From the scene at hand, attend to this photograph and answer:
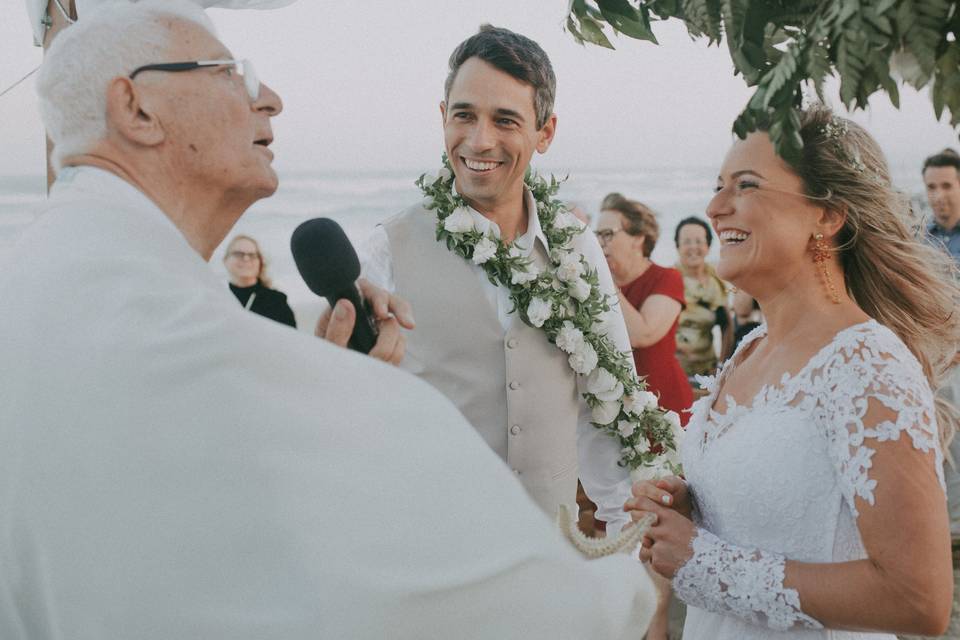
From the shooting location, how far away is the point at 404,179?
62.6 ft

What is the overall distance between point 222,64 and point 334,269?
51 cm

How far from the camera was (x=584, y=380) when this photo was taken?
10.1 feet

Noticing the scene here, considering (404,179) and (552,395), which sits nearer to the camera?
(552,395)

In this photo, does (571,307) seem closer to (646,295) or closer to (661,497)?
(661,497)

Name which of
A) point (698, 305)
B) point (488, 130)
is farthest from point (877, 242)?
point (698, 305)

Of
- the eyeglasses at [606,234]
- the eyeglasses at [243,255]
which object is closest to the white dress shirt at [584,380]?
the eyeglasses at [606,234]

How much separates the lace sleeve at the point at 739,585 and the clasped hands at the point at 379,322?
2.79ft

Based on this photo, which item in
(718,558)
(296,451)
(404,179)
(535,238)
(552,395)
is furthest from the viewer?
(404,179)

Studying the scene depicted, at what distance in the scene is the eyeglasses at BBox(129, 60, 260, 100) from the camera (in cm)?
157

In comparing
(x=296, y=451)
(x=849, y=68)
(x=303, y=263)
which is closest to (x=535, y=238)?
(x=303, y=263)

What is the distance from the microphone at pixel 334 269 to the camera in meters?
1.99

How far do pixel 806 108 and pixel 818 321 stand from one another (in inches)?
21.0

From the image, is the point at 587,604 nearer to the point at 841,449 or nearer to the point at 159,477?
the point at 159,477

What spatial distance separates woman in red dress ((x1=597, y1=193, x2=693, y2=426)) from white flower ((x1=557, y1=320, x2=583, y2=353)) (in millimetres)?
2055
